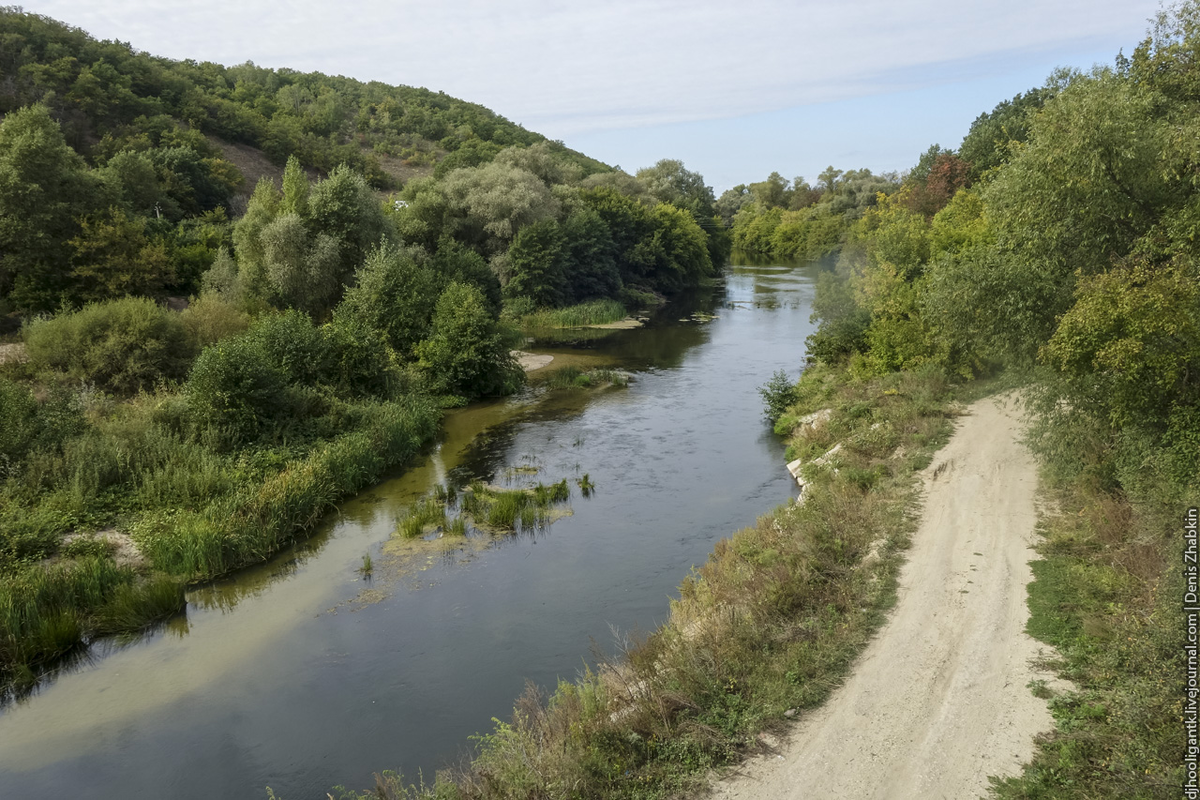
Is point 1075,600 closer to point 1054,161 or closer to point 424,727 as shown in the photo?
point 1054,161

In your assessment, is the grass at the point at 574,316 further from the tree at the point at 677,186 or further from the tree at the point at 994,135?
the tree at the point at 677,186

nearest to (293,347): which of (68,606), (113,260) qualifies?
(113,260)

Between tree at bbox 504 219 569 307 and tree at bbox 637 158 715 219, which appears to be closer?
tree at bbox 504 219 569 307

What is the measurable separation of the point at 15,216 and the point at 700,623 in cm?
3135

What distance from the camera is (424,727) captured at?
37.7 ft

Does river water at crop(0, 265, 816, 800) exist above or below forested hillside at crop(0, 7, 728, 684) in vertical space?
below

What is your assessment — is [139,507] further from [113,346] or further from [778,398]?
[778,398]

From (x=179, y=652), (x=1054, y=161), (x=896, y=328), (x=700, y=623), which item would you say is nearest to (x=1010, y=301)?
(x=1054, y=161)

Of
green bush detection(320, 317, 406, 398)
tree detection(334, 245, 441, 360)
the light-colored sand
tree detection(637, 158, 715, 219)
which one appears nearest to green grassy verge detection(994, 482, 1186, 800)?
green bush detection(320, 317, 406, 398)

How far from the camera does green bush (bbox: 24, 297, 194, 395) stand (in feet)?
76.2

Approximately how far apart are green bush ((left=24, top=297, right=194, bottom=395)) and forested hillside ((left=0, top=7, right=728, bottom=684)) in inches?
2.8

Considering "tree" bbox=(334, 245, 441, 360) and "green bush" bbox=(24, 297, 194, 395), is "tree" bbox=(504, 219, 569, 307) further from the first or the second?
"green bush" bbox=(24, 297, 194, 395)

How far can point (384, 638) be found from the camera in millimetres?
14031

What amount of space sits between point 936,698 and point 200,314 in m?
26.9
